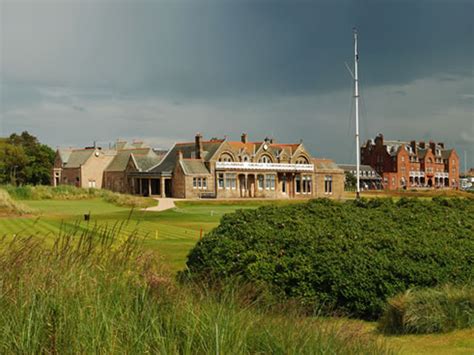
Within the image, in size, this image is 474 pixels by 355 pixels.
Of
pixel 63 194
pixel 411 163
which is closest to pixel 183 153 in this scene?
pixel 63 194

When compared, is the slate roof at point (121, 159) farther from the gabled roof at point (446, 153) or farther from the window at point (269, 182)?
the gabled roof at point (446, 153)

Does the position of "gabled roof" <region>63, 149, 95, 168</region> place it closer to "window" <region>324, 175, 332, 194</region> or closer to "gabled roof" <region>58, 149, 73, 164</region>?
"gabled roof" <region>58, 149, 73, 164</region>

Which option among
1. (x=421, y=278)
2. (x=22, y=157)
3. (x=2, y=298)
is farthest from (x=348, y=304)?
(x=22, y=157)

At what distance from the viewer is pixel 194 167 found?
2950 inches

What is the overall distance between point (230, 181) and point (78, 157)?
81.1ft

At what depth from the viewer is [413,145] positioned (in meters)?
124

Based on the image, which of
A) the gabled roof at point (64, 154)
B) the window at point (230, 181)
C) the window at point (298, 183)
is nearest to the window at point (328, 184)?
the window at point (298, 183)

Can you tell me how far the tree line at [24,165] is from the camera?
297 feet

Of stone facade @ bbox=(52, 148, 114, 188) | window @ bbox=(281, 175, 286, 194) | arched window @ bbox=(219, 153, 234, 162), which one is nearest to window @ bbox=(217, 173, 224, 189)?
arched window @ bbox=(219, 153, 234, 162)

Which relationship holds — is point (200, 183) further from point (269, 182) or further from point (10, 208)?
point (10, 208)

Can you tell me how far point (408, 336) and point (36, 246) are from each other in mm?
5420

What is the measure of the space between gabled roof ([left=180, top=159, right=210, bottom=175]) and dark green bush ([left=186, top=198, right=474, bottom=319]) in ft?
201

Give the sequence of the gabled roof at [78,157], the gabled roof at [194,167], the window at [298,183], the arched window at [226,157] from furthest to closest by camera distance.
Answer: the gabled roof at [78,157] → the window at [298,183] → the arched window at [226,157] → the gabled roof at [194,167]

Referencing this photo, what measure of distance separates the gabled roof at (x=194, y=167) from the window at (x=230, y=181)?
2.72 meters
